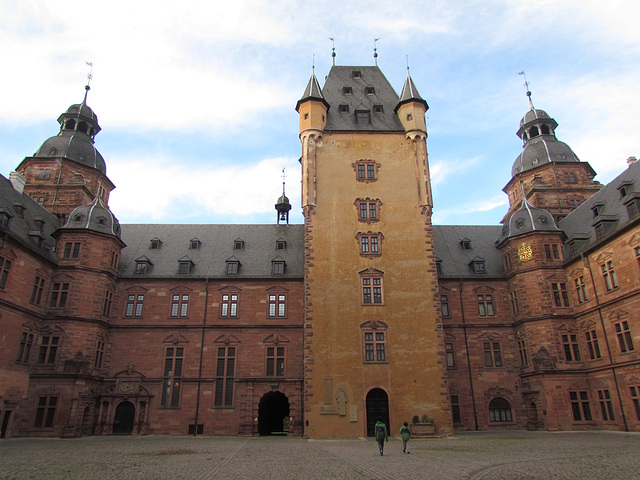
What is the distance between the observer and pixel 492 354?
33.5 m

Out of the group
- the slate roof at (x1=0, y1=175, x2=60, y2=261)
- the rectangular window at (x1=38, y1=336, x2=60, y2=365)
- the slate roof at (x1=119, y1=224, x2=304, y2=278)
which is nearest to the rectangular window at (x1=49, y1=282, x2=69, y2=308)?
the slate roof at (x1=0, y1=175, x2=60, y2=261)

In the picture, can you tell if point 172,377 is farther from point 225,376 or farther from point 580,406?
point 580,406

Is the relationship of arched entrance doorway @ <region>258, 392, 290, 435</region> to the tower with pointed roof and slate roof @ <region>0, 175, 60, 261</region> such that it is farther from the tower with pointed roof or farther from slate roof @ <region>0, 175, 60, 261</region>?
the tower with pointed roof

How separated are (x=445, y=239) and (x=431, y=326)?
38.2ft

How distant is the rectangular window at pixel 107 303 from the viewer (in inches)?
1237

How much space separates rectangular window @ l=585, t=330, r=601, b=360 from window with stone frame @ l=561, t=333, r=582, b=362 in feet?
2.58

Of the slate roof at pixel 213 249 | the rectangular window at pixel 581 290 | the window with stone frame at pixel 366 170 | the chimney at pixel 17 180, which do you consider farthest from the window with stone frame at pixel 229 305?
the rectangular window at pixel 581 290

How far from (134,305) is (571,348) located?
28862 mm

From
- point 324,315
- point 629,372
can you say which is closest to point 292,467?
point 324,315

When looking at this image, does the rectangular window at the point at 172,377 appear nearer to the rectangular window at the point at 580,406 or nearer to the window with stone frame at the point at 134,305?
the window with stone frame at the point at 134,305

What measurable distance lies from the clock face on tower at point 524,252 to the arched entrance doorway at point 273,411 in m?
19.2

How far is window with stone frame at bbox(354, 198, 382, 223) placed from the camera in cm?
3247

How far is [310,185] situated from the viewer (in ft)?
108

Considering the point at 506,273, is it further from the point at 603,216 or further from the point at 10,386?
the point at 10,386
